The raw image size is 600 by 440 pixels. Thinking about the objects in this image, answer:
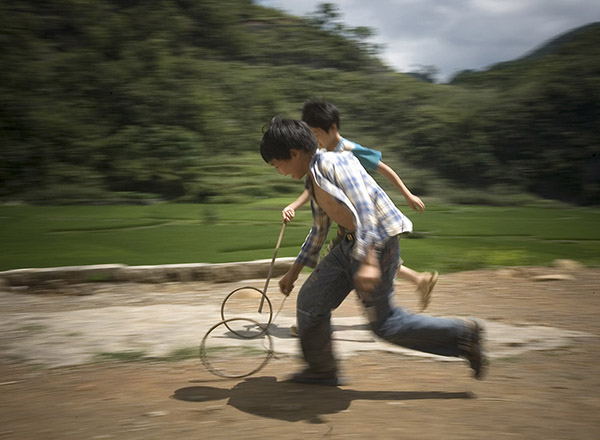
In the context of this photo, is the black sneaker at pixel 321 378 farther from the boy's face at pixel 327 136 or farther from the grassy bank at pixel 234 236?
the grassy bank at pixel 234 236

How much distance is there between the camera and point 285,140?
9.87 feet

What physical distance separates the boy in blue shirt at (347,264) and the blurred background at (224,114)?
8563 millimetres

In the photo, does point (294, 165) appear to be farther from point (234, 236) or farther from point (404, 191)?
point (234, 236)

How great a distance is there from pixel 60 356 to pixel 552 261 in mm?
5074

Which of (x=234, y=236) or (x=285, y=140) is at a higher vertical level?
(x=285, y=140)

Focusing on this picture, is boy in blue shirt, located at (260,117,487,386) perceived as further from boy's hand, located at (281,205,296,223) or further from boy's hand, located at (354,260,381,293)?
boy's hand, located at (281,205,296,223)

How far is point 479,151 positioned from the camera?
49.9 ft

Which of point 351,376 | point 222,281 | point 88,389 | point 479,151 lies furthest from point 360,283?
point 479,151

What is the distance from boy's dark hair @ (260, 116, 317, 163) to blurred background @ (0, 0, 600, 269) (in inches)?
338

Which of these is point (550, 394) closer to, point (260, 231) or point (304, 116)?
point (304, 116)

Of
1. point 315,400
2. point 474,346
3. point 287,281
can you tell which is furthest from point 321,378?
point 474,346

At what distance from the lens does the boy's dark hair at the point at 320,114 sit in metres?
4.16

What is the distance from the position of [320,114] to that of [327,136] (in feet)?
0.46

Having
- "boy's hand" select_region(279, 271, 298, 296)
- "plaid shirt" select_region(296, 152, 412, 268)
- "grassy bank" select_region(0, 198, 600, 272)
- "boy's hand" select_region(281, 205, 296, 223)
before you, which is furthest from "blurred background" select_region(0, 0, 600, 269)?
"plaid shirt" select_region(296, 152, 412, 268)
